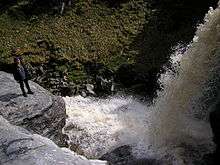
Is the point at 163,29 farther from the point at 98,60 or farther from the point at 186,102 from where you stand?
the point at 186,102

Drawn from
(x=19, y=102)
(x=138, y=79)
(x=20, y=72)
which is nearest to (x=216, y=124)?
(x=138, y=79)

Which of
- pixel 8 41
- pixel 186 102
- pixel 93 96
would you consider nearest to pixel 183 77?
pixel 186 102

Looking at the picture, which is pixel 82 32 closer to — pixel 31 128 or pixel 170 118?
pixel 170 118

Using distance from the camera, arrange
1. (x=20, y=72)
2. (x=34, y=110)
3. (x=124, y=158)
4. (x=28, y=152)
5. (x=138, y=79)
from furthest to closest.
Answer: (x=138, y=79), (x=34, y=110), (x=124, y=158), (x=20, y=72), (x=28, y=152)

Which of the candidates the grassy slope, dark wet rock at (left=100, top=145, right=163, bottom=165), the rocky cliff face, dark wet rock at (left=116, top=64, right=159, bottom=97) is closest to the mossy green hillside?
the grassy slope

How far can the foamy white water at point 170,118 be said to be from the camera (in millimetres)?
20789

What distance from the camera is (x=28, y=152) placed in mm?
15766

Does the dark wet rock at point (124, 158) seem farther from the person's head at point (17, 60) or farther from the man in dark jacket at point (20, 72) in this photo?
the person's head at point (17, 60)

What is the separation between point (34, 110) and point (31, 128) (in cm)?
86

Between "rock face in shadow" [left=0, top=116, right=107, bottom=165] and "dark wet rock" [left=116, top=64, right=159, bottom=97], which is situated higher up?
"rock face in shadow" [left=0, top=116, right=107, bottom=165]

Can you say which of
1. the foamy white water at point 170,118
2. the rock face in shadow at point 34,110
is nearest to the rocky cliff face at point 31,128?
the rock face in shadow at point 34,110

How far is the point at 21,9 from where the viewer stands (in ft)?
101

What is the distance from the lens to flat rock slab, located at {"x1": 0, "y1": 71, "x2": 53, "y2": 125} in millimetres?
20594

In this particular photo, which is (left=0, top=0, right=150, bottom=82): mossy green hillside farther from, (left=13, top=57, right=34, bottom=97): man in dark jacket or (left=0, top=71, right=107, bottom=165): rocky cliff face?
(left=13, top=57, right=34, bottom=97): man in dark jacket
